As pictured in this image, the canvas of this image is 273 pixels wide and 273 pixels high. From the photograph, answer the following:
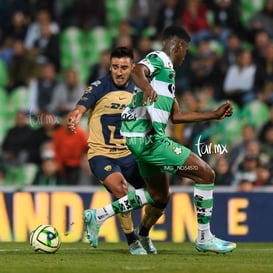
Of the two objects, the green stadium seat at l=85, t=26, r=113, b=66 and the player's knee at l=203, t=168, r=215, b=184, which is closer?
the player's knee at l=203, t=168, r=215, b=184

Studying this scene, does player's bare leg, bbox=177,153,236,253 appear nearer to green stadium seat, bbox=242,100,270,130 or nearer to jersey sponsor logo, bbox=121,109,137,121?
jersey sponsor logo, bbox=121,109,137,121

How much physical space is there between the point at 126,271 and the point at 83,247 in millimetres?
4093

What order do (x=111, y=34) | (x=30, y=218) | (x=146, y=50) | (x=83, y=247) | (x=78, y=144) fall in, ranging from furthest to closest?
(x=111, y=34) < (x=146, y=50) < (x=78, y=144) < (x=30, y=218) < (x=83, y=247)

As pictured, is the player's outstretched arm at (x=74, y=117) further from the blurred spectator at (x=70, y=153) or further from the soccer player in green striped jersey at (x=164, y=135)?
the blurred spectator at (x=70, y=153)

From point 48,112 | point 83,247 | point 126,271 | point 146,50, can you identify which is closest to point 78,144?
point 48,112

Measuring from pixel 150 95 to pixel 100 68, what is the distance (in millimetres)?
9321

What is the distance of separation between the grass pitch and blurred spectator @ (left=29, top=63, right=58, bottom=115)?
601 cm

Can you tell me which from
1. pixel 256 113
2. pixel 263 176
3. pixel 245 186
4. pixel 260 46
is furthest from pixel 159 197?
pixel 260 46

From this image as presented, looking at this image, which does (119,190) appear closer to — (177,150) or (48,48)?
(177,150)

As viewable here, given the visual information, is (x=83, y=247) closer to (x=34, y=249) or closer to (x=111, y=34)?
(x=34, y=249)

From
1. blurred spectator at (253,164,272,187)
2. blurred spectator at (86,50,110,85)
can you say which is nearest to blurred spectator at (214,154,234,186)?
blurred spectator at (253,164,272,187)

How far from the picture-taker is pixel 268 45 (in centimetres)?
1878

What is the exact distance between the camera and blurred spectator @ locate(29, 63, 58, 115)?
1823 centimetres

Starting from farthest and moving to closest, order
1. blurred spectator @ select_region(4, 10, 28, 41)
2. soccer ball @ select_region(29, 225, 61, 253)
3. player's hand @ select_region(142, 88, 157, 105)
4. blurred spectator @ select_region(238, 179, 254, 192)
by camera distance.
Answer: blurred spectator @ select_region(4, 10, 28, 41), blurred spectator @ select_region(238, 179, 254, 192), soccer ball @ select_region(29, 225, 61, 253), player's hand @ select_region(142, 88, 157, 105)
